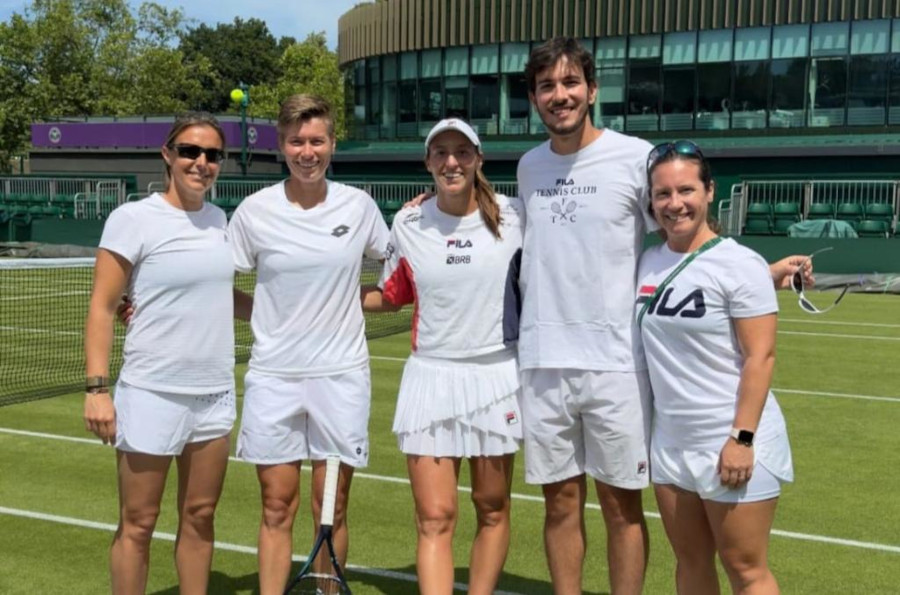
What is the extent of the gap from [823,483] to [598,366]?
13.1ft

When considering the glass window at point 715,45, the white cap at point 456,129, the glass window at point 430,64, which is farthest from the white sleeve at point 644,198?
the glass window at point 430,64

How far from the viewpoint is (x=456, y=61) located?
134 feet

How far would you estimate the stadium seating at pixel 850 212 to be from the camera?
25672mm

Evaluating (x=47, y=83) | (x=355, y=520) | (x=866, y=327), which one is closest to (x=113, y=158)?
(x=47, y=83)

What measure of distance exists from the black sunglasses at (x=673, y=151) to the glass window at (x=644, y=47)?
3440cm

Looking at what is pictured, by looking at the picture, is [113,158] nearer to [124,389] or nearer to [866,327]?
[866,327]

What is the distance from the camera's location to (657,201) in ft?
13.2

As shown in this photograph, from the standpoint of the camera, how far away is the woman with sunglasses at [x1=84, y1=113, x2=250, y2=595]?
4.40 metres

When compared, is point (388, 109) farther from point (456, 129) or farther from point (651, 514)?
point (456, 129)

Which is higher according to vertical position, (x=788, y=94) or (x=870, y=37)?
(x=870, y=37)

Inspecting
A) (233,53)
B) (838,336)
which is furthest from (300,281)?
(233,53)

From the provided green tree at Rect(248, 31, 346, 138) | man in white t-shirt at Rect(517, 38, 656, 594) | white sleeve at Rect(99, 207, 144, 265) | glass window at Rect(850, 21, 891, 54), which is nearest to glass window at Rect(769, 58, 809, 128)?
glass window at Rect(850, 21, 891, 54)

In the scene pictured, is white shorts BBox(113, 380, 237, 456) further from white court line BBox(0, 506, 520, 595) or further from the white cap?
white court line BBox(0, 506, 520, 595)

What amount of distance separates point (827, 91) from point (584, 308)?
3293 centimetres
